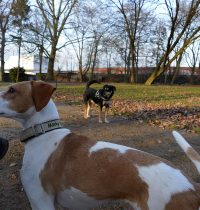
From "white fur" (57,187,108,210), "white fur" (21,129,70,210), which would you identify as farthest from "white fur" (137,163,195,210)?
"white fur" (21,129,70,210)

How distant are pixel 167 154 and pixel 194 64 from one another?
68524 mm

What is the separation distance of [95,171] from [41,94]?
0.82 m

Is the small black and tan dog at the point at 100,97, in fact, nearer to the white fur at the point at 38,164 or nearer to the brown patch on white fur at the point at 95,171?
the white fur at the point at 38,164

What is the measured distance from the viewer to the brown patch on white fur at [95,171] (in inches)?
121

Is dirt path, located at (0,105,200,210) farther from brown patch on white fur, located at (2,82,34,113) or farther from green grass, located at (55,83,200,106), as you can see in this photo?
green grass, located at (55,83,200,106)

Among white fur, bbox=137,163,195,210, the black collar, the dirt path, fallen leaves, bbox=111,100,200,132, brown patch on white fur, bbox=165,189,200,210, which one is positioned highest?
the black collar

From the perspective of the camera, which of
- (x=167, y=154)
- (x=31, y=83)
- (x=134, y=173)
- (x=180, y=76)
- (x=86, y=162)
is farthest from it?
(x=180, y=76)

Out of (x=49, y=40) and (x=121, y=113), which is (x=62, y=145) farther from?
(x=49, y=40)

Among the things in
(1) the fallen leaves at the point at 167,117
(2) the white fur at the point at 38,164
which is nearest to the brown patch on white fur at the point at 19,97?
(2) the white fur at the point at 38,164

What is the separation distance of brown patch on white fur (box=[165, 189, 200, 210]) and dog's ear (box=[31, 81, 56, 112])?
53.6 inches

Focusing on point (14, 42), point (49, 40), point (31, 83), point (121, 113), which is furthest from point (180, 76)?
point (31, 83)

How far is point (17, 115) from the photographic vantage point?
3.68 metres

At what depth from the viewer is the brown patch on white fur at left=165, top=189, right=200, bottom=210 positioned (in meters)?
2.90

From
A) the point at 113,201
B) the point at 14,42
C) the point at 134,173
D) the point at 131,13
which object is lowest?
the point at 113,201
